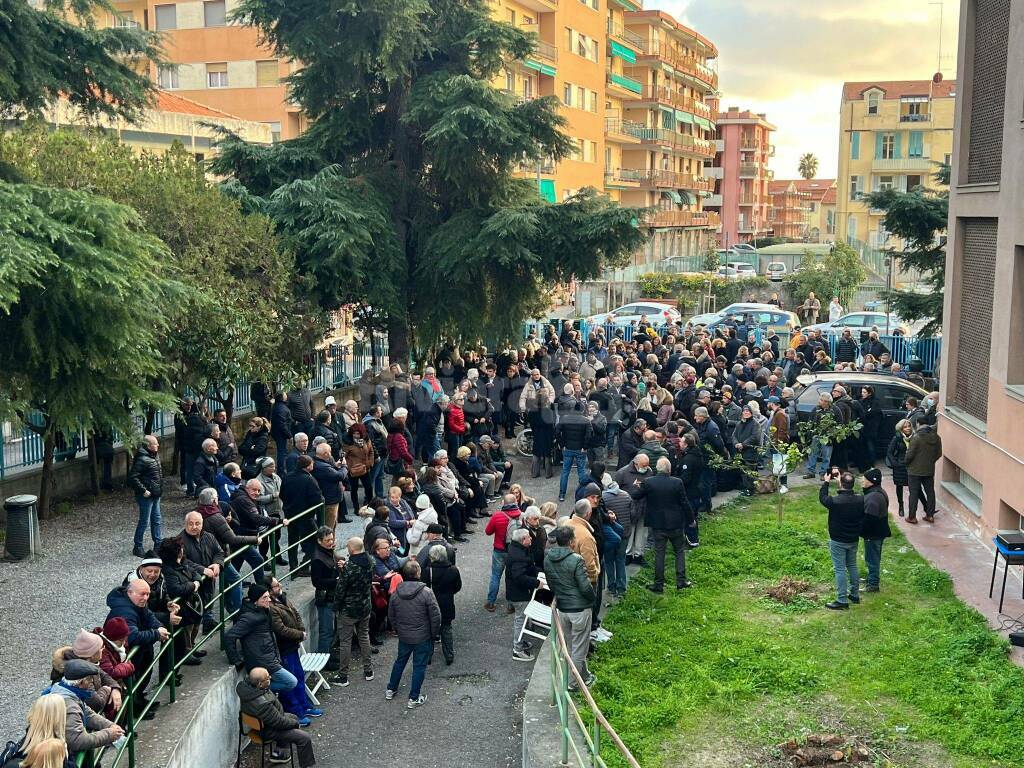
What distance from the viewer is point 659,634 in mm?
12086

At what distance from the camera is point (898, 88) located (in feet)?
246

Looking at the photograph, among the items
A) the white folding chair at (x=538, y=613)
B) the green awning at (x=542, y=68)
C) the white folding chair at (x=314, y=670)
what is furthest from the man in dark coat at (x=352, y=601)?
the green awning at (x=542, y=68)

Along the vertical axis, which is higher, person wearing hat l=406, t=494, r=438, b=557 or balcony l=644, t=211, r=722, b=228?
balcony l=644, t=211, r=722, b=228

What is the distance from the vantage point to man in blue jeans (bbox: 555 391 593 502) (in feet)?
58.0

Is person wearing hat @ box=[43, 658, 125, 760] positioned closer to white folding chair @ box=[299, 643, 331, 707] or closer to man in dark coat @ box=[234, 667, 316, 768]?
man in dark coat @ box=[234, 667, 316, 768]

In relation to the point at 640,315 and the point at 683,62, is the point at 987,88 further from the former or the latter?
the point at 683,62

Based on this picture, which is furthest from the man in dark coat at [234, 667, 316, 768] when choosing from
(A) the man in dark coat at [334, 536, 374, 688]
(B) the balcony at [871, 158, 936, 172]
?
(B) the balcony at [871, 158, 936, 172]

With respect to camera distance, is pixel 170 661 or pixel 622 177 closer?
pixel 170 661

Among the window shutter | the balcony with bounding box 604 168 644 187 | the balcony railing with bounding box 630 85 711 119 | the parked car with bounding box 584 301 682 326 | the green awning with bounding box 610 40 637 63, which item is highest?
the green awning with bounding box 610 40 637 63

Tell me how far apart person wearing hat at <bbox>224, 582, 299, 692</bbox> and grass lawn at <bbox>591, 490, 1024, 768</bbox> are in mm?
3203

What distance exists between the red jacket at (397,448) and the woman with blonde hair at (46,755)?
10146 millimetres

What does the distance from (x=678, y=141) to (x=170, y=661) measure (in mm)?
69904

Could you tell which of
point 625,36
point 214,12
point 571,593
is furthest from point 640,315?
point 625,36

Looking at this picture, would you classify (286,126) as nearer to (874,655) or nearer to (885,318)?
(885,318)
